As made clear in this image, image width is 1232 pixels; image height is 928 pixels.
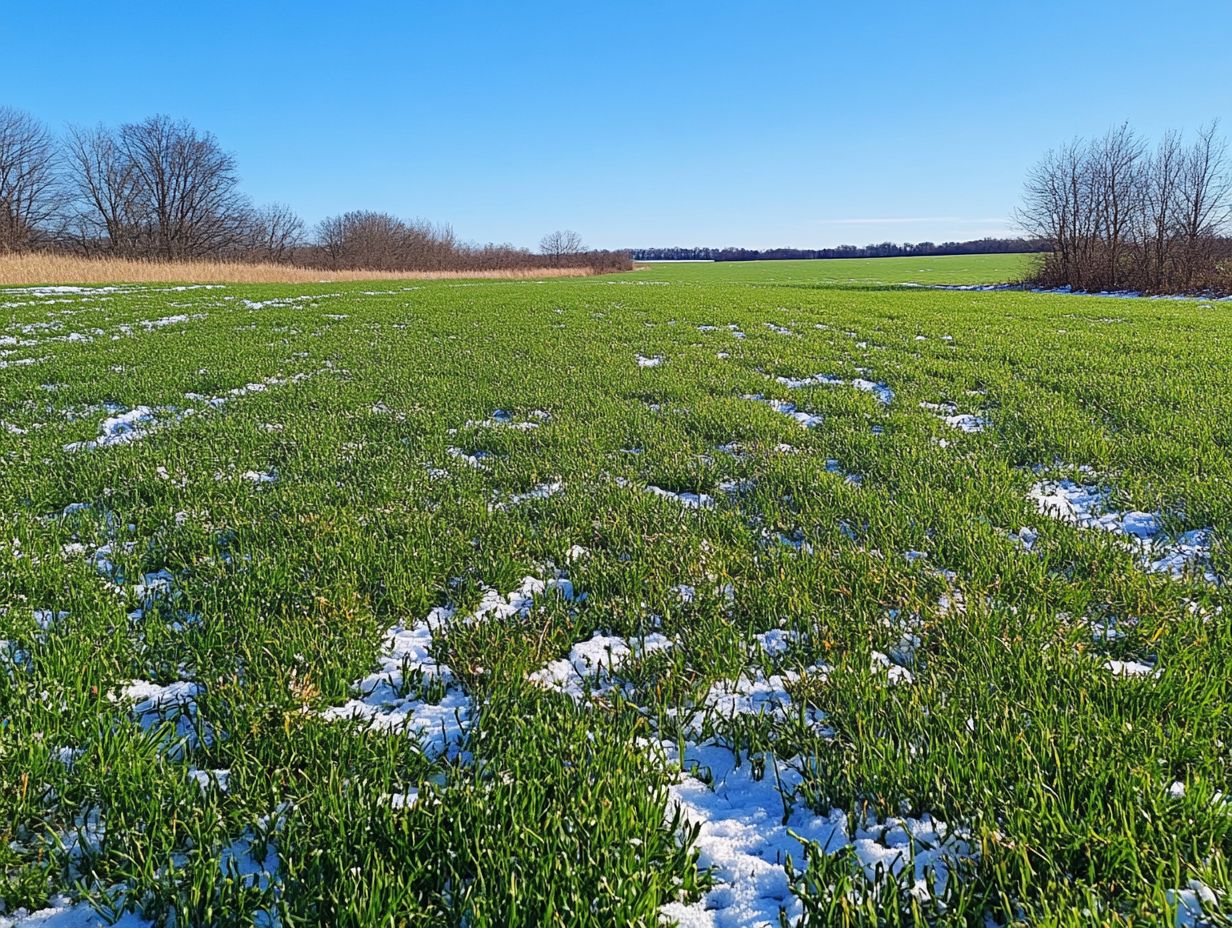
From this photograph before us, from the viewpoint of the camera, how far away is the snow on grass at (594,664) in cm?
239

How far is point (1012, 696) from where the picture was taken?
2135 millimetres

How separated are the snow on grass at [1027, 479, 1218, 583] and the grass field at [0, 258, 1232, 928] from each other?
0.11 feet

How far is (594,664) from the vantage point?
255 centimetres

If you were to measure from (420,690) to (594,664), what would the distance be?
69 cm

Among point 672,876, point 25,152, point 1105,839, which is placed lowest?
point 672,876

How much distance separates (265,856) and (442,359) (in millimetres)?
8564

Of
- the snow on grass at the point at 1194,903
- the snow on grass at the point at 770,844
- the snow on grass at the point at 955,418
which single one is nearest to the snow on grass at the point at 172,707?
the snow on grass at the point at 770,844

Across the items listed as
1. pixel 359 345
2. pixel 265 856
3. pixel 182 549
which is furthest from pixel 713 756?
pixel 359 345

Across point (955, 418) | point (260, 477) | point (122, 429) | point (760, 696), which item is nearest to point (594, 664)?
point (760, 696)

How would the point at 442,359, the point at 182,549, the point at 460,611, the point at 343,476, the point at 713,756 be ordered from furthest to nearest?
1. the point at 442,359
2. the point at 343,476
3. the point at 182,549
4. the point at 460,611
5. the point at 713,756

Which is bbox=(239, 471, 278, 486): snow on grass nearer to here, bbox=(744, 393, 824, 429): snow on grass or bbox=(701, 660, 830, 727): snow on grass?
bbox=(701, 660, 830, 727): snow on grass

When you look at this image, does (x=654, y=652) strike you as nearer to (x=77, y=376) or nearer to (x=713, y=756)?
(x=713, y=756)

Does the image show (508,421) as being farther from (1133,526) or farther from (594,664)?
(1133,526)

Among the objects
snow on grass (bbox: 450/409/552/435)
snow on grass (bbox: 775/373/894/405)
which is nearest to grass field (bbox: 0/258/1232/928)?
snow on grass (bbox: 450/409/552/435)
